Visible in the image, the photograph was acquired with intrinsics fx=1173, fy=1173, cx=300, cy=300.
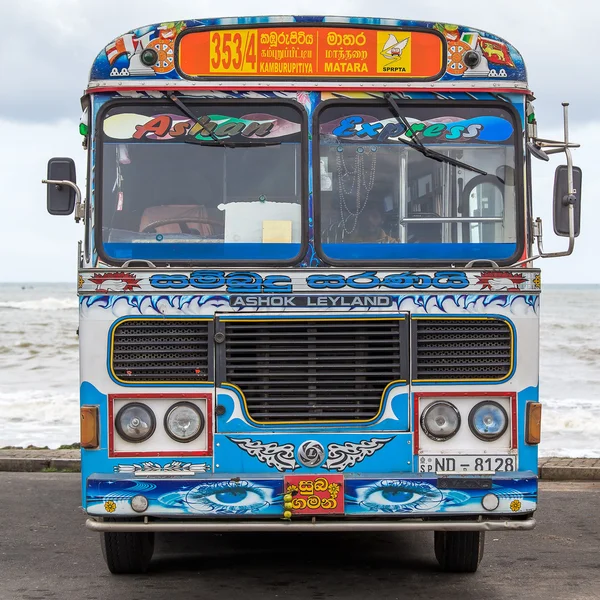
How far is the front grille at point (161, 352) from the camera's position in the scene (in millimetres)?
6441

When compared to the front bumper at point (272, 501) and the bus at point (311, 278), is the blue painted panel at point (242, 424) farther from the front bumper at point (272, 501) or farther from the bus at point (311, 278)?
the front bumper at point (272, 501)

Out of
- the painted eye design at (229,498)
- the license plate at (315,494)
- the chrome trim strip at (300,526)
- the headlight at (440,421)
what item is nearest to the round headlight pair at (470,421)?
the headlight at (440,421)

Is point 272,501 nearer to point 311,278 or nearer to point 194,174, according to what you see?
point 311,278

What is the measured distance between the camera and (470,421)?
21.4 feet

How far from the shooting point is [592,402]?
2152cm

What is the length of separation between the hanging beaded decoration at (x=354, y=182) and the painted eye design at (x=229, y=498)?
157 cm

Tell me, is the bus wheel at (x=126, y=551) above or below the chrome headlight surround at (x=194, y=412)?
below

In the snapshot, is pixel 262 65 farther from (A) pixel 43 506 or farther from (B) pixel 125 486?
(A) pixel 43 506

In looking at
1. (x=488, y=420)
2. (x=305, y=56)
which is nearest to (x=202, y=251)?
(x=305, y=56)

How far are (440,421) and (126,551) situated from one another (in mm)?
2166

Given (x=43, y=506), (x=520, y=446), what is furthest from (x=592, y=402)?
(x=520, y=446)

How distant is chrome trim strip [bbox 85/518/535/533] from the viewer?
6.27m

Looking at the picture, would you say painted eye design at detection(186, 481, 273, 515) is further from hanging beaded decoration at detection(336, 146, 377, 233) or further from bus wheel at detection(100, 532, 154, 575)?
hanging beaded decoration at detection(336, 146, 377, 233)

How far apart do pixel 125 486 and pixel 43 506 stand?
4.20 m
